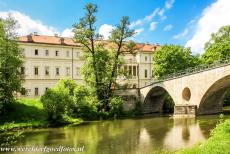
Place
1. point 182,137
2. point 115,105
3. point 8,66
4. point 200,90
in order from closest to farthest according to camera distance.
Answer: point 182,137 < point 8,66 < point 200,90 < point 115,105

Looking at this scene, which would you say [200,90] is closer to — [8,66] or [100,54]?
[100,54]

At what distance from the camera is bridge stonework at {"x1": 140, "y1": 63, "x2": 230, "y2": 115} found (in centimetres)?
3700

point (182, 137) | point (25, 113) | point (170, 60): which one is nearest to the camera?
point (182, 137)

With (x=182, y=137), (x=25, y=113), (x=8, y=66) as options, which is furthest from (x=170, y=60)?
(x=182, y=137)

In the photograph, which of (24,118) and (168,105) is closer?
(24,118)

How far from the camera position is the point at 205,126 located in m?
30.5

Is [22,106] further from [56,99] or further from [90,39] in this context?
[90,39]

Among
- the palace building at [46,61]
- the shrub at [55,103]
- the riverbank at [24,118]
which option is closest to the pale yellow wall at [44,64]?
the palace building at [46,61]

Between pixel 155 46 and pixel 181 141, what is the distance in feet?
168

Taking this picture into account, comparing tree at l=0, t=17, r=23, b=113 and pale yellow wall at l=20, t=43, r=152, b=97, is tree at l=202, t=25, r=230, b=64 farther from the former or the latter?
tree at l=0, t=17, r=23, b=113

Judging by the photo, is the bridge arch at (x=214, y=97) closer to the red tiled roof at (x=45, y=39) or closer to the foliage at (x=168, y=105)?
the foliage at (x=168, y=105)

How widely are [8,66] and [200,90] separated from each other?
21653 mm

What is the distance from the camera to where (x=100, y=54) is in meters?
44.2

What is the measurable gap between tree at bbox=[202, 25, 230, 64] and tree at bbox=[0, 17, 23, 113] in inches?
1219
